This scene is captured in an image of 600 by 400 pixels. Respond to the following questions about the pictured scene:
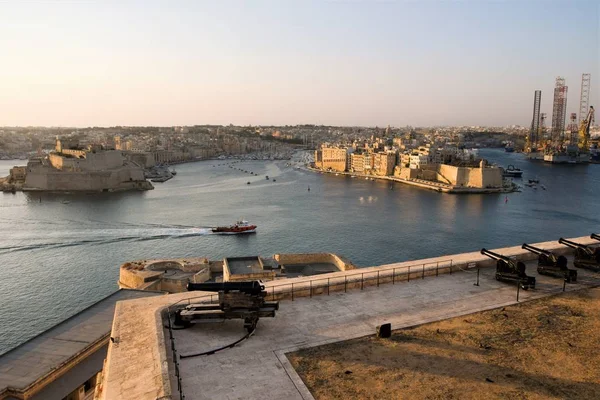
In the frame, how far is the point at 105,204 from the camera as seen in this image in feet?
100

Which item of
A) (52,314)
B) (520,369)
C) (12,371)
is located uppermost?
(520,369)

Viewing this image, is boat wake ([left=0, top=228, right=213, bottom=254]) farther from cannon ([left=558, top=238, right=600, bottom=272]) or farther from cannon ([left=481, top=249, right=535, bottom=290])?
cannon ([left=558, top=238, right=600, bottom=272])

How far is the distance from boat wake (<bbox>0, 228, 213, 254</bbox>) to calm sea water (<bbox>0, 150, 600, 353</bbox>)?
4 cm

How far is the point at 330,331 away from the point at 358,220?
65.9 ft

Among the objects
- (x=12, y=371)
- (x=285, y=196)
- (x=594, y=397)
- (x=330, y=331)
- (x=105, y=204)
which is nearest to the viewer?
(x=594, y=397)

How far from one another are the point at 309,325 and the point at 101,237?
58.7 feet

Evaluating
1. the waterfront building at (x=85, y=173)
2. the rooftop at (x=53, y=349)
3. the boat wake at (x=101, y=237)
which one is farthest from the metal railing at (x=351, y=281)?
the waterfront building at (x=85, y=173)

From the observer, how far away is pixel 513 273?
6.61 meters

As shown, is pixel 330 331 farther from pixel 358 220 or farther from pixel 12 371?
pixel 358 220

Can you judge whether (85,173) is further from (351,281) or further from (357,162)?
(351,281)

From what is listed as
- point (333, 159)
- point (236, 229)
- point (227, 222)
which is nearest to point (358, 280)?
point (236, 229)

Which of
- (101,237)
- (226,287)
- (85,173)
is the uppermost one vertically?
(226,287)

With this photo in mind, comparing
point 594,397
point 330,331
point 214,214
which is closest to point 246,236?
point 214,214

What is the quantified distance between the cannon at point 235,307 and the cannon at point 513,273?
3.58 m
